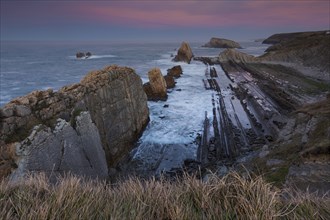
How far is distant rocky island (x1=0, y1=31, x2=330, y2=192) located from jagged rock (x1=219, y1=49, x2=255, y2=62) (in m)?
43.4

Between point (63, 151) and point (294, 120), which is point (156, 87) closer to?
point (294, 120)

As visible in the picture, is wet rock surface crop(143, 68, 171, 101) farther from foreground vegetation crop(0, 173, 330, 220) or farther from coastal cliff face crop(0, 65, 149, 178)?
foreground vegetation crop(0, 173, 330, 220)

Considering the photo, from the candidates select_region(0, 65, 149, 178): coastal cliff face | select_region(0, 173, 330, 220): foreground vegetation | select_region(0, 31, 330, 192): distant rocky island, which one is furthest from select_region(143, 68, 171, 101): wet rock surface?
select_region(0, 173, 330, 220): foreground vegetation

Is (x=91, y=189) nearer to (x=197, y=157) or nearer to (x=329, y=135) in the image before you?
(x=329, y=135)

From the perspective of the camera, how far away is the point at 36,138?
1068 cm

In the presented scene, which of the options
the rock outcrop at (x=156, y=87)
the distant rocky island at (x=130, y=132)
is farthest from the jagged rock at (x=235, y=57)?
the rock outcrop at (x=156, y=87)

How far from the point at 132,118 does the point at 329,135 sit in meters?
13.2

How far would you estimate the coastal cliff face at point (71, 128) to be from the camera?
10.4 meters

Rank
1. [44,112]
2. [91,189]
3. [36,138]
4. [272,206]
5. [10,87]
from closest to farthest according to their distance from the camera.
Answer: [272,206] → [91,189] → [36,138] → [44,112] → [10,87]

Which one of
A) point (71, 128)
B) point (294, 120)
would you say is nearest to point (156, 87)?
point (294, 120)

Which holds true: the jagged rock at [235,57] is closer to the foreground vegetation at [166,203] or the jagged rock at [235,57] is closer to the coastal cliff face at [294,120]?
the coastal cliff face at [294,120]

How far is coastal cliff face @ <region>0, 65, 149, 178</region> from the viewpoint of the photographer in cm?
1041

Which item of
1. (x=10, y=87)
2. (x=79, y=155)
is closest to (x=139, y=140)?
(x=79, y=155)

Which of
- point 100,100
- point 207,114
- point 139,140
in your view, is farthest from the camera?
point 207,114
